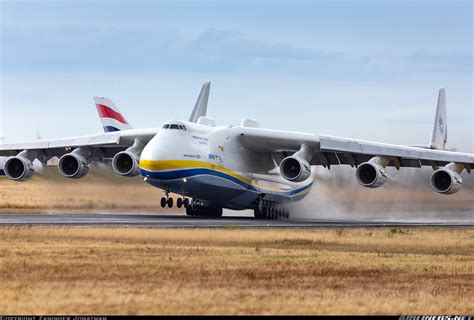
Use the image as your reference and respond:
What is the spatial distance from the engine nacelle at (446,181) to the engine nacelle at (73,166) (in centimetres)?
1539

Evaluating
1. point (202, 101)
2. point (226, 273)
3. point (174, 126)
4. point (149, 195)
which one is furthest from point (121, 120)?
point (226, 273)

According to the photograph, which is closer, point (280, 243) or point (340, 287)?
point (340, 287)

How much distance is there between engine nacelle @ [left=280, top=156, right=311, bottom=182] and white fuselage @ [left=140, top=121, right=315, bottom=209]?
2.44 m

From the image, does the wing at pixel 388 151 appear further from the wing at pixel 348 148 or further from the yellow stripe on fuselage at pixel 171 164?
the yellow stripe on fuselage at pixel 171 164

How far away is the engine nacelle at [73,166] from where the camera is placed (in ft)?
143

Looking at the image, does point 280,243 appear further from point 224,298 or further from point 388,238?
point 224,298

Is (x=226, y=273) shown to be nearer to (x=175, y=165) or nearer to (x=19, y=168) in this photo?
(x=175, y=165)

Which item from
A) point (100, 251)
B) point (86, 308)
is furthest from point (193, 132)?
point (86, 308)

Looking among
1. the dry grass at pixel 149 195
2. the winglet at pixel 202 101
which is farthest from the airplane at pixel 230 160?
the winglet at pixel 202 101

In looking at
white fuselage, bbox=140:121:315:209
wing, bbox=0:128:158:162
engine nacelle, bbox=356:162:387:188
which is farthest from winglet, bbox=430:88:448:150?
wing, bbox=0:128:158:162

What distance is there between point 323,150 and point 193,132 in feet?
20.5

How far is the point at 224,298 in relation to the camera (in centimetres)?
1633

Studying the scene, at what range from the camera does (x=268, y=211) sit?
45.8 meters

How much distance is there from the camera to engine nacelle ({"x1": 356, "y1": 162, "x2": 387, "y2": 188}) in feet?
134
